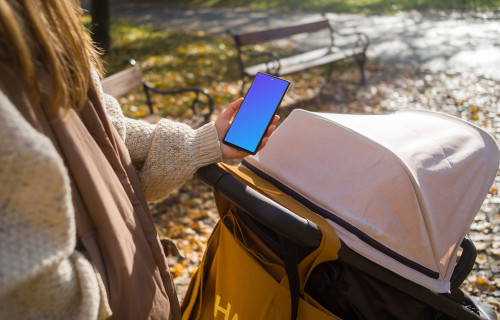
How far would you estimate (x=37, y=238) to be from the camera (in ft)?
3.03

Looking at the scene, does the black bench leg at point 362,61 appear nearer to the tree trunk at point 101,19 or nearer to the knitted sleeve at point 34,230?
the tree trunk at point 101,19

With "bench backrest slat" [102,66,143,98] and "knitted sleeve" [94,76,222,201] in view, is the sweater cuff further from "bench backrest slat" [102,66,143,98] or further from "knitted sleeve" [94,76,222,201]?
"bench backrest slat" [102,66,143,98]

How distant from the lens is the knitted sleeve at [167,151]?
1554 millimetres

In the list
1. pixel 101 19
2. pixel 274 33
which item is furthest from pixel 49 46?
pixel 101 19

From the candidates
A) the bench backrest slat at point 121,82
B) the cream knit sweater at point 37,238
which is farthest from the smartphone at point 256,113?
the bench backrest slat at point 121,82

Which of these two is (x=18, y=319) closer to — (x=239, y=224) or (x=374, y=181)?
(x=239, y=224)

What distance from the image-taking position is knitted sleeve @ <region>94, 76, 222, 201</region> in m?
1.55

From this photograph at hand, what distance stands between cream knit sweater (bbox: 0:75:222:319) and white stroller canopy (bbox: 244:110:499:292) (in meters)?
0.86

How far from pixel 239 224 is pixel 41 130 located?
2.75 ft

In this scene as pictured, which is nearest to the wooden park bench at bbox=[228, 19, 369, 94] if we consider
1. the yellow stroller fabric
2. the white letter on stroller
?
the yellow stroller fabric

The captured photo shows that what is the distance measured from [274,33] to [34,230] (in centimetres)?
617

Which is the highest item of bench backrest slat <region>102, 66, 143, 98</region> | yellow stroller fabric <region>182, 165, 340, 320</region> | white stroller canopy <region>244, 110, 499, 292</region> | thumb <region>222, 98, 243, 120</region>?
thumb <region>222, 98, 243, 120</region>

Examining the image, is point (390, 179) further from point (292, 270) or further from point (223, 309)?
point (223, 309)

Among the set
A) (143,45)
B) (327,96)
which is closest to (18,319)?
(327,96)
